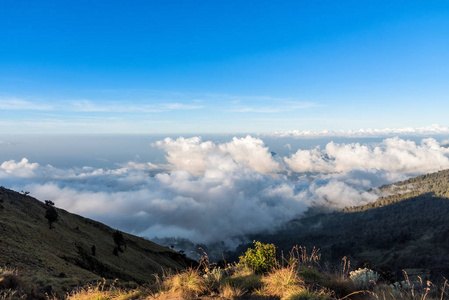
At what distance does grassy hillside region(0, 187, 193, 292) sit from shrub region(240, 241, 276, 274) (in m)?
4.25

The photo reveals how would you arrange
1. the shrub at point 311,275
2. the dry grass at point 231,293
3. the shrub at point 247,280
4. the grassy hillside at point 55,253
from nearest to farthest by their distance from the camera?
1. the dry grass at point 231,293
2. the shrub at point 247,280
3. the shrub at point 311,275
4. the grassy hillside at point 55,253

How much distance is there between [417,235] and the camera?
197000mm

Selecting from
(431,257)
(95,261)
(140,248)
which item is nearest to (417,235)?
(431,257)

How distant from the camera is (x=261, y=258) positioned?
30.2ft

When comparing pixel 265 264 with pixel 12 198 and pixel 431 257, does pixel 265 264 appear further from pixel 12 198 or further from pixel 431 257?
pixel 431 257

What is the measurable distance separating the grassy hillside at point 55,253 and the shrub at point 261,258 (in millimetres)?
4247

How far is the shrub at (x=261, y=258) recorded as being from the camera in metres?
9.05

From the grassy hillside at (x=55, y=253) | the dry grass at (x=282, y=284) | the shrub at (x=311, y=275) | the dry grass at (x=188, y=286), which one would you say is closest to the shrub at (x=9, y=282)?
the grassy hillside at (x=55, y=253)

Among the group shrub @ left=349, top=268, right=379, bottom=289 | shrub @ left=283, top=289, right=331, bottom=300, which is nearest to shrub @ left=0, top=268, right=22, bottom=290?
shrub @ left=283, top=289, right=331, bottom=300

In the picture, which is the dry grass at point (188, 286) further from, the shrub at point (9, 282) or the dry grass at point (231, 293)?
the shrub at point (9, 282)

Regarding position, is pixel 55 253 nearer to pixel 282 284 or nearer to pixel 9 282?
pixel 9 282

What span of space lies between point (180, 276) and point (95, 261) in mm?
47563

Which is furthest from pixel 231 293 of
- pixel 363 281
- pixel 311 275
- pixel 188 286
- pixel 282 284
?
pixel 363 281

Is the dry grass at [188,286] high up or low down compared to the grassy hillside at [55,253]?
up
